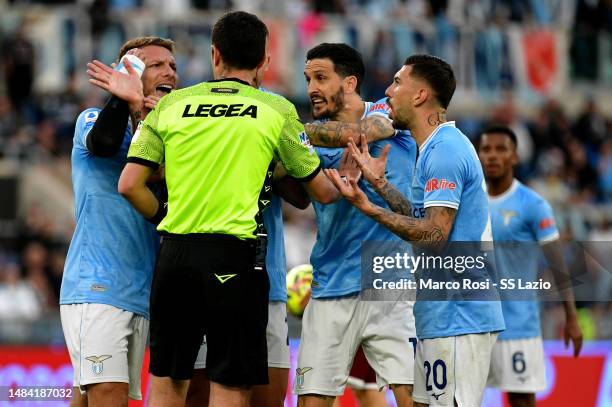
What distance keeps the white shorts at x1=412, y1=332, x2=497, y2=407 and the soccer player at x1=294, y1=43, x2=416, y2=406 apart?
2.47 ft

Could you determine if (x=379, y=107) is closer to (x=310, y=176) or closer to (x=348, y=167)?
(x=348, y=167)

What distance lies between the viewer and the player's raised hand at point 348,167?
7438 mm

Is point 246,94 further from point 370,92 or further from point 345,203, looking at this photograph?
point 370,92

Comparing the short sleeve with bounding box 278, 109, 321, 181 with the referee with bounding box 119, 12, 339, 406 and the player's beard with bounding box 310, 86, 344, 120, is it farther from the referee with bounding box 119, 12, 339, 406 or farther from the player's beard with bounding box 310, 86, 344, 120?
the player's beard with bounding box 310, 86, 344, 120

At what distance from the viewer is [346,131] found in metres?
7.71

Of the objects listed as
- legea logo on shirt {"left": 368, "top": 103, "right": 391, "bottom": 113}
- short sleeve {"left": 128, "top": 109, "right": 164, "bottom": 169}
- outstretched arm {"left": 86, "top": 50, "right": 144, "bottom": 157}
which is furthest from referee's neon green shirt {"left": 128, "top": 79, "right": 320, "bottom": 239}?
legea logo on shirt {"left": 368, "top": 103, "right": 391, "bottom": 113}

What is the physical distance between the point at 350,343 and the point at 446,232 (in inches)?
50.6

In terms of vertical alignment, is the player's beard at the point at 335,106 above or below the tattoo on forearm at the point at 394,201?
above

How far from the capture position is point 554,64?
80.2 feet

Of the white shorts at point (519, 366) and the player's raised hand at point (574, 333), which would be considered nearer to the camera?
the player's raised hand at point (574, 333)

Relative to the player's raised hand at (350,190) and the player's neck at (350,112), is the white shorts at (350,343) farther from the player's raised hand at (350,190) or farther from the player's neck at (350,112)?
the player's neck at (350,112)

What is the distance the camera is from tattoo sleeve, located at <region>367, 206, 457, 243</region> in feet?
22.6

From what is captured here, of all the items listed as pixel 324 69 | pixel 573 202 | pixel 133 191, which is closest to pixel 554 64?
pixel 573 202

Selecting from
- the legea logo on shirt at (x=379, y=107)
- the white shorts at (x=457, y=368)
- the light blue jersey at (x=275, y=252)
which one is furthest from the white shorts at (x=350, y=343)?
the legea logo on shirt at (x=379, y=107)
